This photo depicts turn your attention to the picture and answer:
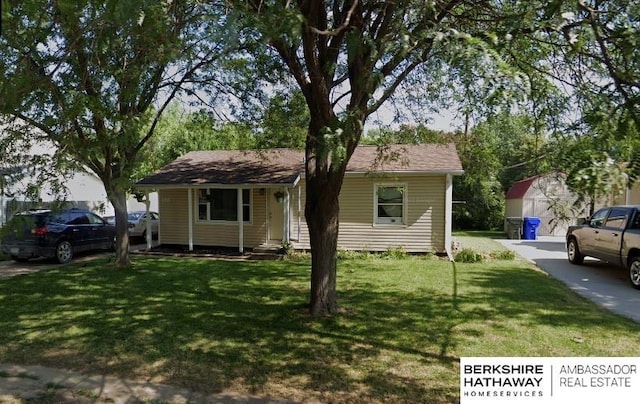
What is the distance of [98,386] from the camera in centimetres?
446

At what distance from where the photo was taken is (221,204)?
52.5ft

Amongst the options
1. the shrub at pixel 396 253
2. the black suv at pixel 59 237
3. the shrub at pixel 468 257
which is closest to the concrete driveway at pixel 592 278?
the shrub at pixel 468 257

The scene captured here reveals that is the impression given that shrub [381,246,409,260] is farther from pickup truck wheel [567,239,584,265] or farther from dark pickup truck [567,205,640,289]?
dark pickup truck [567,205,640,289]

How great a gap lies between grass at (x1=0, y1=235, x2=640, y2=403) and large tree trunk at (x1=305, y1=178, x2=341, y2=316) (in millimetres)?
342

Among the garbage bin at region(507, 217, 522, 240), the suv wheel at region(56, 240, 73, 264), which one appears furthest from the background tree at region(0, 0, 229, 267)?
the garbage bin at region(507, 217, 522, 240)

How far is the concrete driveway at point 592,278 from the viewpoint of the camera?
837 cm

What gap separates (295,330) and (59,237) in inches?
391

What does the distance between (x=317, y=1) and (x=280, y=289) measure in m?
5.47

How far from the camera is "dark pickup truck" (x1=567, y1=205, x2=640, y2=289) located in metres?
9.96

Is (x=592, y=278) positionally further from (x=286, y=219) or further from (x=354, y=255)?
(x=286, y=219)

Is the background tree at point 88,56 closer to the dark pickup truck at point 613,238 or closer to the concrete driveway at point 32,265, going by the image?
the concrete driveway at point 32,265

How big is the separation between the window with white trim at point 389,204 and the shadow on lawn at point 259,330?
442 cm

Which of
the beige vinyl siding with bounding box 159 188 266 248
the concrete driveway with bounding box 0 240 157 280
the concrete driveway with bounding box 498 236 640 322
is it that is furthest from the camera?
the beige vinyl siding with bounding box 159 188 266 248

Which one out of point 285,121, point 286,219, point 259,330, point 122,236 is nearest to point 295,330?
point 259,330
